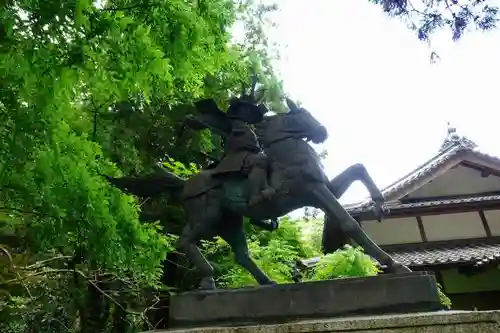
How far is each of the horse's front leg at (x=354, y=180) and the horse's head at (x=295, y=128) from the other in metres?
0.37

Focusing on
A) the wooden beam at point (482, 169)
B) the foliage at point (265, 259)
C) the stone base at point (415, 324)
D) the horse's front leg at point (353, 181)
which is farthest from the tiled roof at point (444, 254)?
the stone base at point (415, 324)

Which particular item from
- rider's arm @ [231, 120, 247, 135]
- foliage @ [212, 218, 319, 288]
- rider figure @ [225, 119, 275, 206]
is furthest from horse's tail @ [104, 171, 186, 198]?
foliage @ [212, 218, 319, 288]

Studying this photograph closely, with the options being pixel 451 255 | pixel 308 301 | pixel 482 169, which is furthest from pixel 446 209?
pixel 308 301

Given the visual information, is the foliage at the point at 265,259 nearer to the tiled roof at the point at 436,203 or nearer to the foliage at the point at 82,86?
the tiled roof at the point at 436,203

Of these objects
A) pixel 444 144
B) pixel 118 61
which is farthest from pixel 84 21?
pixel 444 144

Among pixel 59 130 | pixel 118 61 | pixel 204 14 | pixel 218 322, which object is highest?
pixel 204 14

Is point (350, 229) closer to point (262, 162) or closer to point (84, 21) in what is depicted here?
point (262, 162)

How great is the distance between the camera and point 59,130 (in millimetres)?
3709

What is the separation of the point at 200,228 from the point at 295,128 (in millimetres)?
1200

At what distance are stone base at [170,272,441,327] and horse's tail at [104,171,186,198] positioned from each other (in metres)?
1.07

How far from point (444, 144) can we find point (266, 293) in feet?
49.8

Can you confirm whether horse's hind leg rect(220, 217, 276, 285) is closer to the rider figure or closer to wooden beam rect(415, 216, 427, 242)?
the rider figure

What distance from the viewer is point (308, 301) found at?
3.17 meters

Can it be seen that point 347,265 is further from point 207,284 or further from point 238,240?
point 207,284
